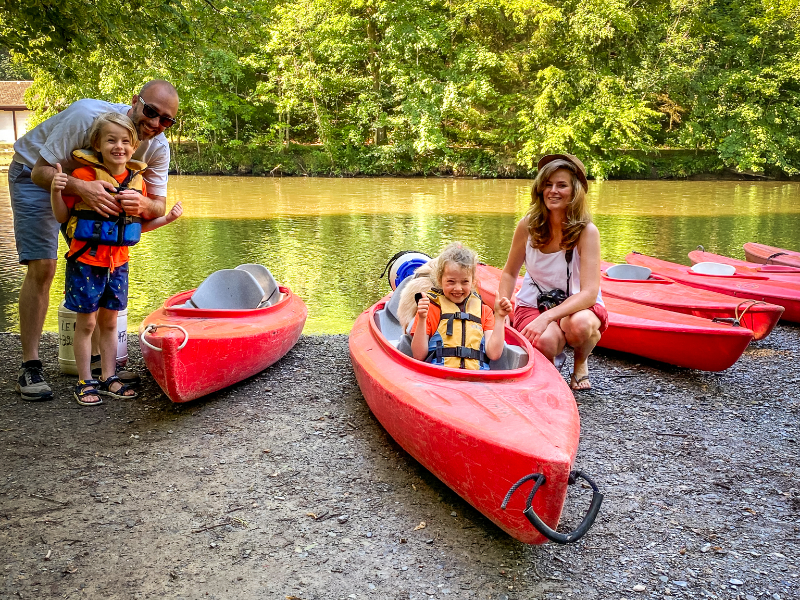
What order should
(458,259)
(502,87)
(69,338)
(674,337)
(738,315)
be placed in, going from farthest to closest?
(502,87) < (738,315) < (674,337) < (69,338) < (458,259)

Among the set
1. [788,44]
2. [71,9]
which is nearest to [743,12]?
[788,44]

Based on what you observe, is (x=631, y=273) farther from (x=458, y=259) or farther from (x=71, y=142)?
(x=71, y=142)

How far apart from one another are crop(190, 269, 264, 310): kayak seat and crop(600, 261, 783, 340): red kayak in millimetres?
2588

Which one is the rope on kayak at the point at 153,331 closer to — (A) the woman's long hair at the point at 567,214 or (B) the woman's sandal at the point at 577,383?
(A) the woman's long hair at the point at 567,214

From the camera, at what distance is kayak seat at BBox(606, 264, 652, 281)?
544cm

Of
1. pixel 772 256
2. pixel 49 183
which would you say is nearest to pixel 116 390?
pixel 49 183

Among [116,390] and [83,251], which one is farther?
[116,390]

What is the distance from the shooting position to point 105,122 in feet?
9.84

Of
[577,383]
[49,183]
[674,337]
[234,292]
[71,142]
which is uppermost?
[71,142]

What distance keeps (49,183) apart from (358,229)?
27.0 ft

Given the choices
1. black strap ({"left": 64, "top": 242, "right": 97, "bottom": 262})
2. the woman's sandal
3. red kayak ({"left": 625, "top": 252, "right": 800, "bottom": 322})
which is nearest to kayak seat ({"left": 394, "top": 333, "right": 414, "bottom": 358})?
the woman's sandal

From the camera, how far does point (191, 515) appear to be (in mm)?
2494

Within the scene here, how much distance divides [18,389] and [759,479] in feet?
12.1

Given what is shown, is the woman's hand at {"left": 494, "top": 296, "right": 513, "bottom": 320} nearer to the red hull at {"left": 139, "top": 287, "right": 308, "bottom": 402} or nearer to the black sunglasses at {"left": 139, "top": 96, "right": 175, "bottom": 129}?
the red hull at {"left": 139, "top": 287, "right": 308, "bottom": 402}
